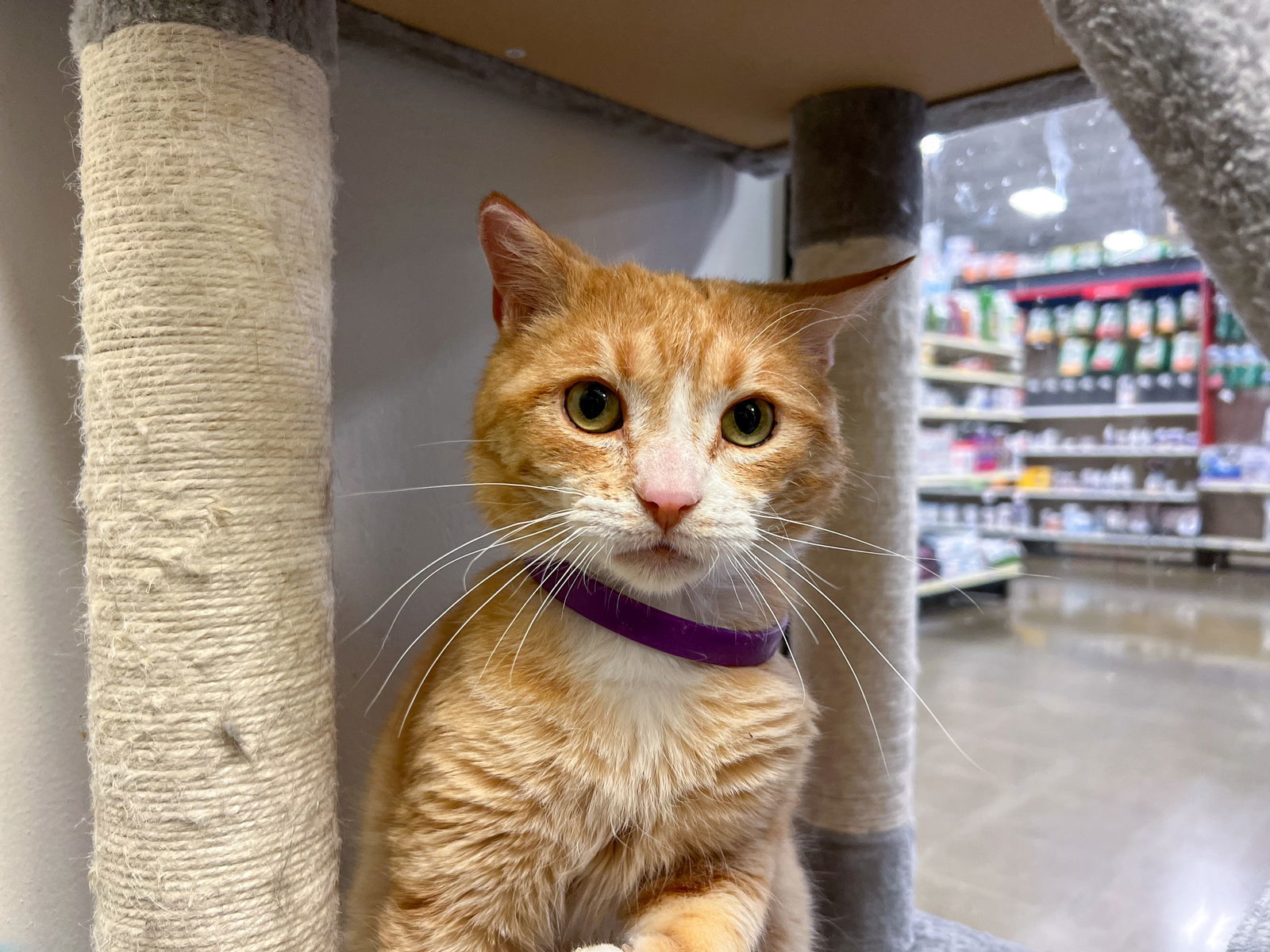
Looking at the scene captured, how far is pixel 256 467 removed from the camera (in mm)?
688

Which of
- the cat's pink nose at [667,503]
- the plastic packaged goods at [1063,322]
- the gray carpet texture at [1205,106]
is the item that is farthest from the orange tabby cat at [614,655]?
the plastic packaged goods at [1063,322]

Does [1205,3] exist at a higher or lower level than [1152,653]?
higher

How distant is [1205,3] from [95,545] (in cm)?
85

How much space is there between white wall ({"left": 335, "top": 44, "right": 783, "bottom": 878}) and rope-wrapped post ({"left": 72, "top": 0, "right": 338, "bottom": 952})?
420 mm

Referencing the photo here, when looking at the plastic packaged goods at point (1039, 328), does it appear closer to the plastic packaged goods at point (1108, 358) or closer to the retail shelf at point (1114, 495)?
the plastic packaged goods at point (1108, 358)

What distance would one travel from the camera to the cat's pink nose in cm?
65

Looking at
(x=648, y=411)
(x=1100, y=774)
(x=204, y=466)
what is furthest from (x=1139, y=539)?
(x=204, y=466)

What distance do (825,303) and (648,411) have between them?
0.80 ft

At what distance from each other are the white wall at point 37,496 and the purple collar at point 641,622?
543 millimetres

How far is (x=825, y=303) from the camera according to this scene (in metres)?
0.85

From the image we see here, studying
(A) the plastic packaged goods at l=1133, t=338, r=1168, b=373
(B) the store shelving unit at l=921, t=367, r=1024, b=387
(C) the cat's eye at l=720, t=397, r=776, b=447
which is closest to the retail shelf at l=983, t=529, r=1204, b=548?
(B) the store shelving unit at l=921, t=367, r=1024, b=387

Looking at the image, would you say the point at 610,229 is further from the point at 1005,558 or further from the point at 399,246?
the point at 1005,558

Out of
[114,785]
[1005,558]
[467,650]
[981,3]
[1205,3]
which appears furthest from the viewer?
[1005,558]

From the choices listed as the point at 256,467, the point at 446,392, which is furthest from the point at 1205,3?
the point at 446,392
